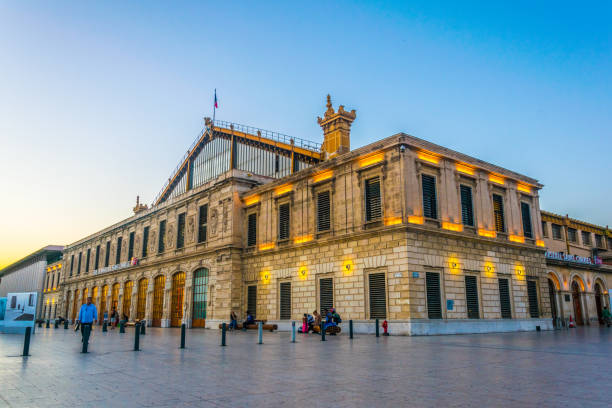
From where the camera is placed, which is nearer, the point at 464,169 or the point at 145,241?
the point at 464,169

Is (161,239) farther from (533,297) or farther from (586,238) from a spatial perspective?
(586,238)

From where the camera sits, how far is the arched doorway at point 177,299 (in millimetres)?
38656

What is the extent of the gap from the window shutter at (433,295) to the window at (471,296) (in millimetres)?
2345

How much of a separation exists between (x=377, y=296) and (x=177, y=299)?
21775 mm

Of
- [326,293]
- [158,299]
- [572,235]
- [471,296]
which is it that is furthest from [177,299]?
[572,235]

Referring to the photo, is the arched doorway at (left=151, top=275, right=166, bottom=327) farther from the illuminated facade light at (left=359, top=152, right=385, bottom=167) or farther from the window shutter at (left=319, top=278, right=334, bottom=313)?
the illuminated facade light at (left=359, top=152, right=385, bottom=167)

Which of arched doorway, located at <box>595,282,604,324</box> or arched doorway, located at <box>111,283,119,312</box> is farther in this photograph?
arched doorway, located at <box>111,283,119,312</box>

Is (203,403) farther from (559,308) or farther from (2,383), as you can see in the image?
(559,308)

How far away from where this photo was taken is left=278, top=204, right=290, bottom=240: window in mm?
31312

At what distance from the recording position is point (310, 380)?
27.3ft

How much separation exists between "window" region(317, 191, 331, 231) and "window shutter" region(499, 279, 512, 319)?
430 inches

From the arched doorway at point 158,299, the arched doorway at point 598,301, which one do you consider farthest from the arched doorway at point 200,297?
the arched doorway at point 598,301

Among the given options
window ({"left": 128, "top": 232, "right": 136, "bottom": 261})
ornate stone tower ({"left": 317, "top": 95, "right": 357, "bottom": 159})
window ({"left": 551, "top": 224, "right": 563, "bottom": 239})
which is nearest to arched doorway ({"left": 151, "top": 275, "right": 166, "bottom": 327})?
window ({"left": 128, "top": 232, "right": 136, "bottom": 261})

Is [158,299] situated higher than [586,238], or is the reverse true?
[586,238]
